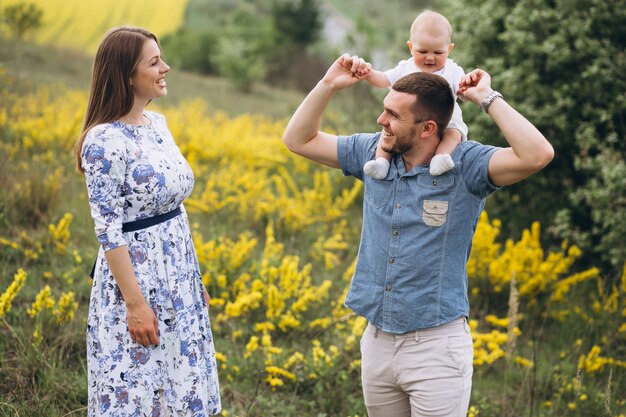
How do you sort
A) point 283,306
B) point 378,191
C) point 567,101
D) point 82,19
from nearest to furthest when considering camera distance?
1. point 378,191
2. point 283,306
3. point 567,101
4. point 82,19

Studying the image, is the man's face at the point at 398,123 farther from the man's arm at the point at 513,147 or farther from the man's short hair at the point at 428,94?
the man's arm at the point at 513,147

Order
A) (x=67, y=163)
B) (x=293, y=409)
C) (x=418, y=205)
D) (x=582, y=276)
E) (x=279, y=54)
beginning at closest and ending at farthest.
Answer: (x=418, y=205)
(x=293, y=409)
(x=582, y=276)
(x=67, y=163)
(x=279, y=54)

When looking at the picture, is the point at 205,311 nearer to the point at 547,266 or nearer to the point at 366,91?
the point at 547,266

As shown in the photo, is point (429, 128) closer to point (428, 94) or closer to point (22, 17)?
point (428, 94)

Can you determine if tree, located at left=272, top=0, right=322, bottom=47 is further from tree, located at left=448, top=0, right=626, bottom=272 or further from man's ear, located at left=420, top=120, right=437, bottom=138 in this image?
man's ear, located at left=420, top=120, right=437, bottom=138

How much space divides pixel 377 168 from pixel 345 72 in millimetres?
387

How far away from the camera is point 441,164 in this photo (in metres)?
2.12

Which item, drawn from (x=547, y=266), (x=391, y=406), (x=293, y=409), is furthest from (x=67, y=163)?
(x=391, y=406)

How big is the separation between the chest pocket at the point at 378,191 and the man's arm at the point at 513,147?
0.35 m

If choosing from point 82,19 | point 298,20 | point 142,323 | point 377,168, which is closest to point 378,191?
point 377,168

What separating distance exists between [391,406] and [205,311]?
835 millimetres

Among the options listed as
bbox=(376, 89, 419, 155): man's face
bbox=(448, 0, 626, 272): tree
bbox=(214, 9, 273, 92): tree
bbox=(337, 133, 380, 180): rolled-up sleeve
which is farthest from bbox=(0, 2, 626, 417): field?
bbox=(214, 9, 273, 92): tree

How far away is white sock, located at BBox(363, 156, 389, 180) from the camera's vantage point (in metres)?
2.23

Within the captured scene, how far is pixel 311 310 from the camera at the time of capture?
14.6 feet
